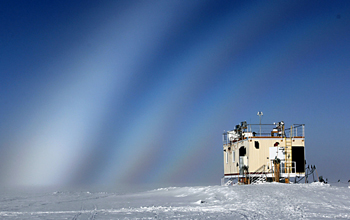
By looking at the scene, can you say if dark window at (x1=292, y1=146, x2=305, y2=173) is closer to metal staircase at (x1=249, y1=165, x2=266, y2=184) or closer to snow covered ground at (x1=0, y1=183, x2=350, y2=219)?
metal staircase at (x1=249, y1=165, x2=266, y2=184)

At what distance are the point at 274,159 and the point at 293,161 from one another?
1951mm

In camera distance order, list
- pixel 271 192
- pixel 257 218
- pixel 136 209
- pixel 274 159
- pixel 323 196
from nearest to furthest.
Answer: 1. pixel 257 218
2. pixel 136 209
3. pixel 323 196
4. pixel 271 192
5. pixel 274 159

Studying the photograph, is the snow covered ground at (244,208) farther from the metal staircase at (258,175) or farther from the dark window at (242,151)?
the dark window at (242,151)

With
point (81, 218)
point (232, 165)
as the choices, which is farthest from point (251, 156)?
point (81, 218)

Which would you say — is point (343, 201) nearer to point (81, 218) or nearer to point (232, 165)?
point (81, 218)

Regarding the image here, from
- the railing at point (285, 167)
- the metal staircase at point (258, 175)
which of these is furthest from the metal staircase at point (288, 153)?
the metal staircase at point (258, 175)

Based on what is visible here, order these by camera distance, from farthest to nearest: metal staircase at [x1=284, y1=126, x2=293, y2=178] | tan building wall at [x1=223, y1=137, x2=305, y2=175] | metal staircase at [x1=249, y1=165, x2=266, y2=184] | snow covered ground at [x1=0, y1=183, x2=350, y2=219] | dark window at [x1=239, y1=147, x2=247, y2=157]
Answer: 1. dark window at [x1=239, y1=147, x2=247, y2=157]
2. tan building wall at [x1=223, y1=137, x2=305, y2=175]
3. metal staircase at [x1=284, y1=126, x2=293, y2=178]
4. metal staircase at [x1=249, y1=165, x2=266, y2=184]
5. snow covered ground at [x1=0, y1=183, x2=350, y2=219]

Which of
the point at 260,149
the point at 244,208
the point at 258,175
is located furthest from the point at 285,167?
the point at 244,208

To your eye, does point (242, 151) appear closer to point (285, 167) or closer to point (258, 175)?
point (258, 175)

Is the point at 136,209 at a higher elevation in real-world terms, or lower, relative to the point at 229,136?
lower

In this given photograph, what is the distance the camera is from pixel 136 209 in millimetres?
18453

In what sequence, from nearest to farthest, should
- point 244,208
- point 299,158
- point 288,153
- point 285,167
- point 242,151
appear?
point 244,208, point 285,167, point 288,153, point 299,158, point 242,151

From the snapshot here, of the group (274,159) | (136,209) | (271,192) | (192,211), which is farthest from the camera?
(274,159)

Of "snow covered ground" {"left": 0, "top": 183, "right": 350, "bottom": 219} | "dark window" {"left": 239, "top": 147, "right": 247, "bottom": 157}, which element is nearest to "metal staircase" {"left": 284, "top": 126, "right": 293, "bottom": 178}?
"dark window" {"left": 239, "top": 147, "right": 247, "bottom": 157}
